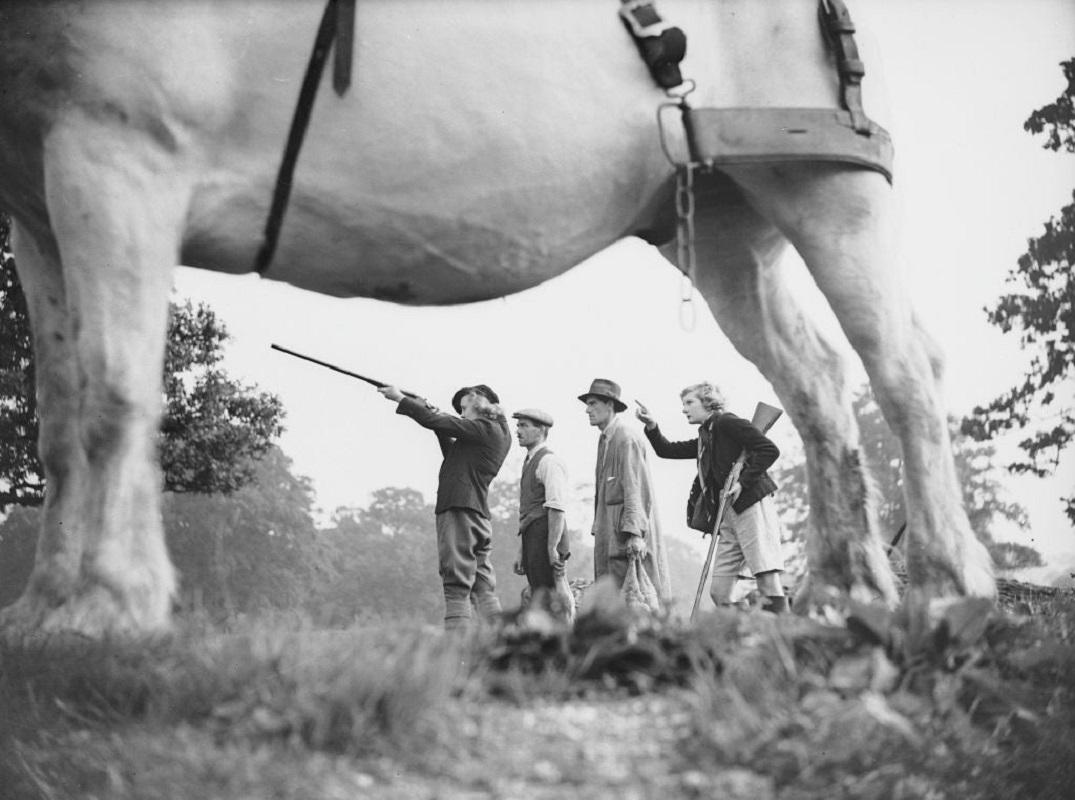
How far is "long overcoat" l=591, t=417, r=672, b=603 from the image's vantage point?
8.70 metres

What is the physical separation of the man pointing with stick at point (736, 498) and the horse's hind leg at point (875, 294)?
9.16 ft

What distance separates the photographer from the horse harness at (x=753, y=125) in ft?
14.7

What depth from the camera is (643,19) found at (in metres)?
4.50

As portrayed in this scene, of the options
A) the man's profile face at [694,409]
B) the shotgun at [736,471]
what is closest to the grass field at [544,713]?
the shotgun at [736,471]

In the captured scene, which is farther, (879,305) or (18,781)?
(879,305)

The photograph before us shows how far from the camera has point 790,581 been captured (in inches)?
169

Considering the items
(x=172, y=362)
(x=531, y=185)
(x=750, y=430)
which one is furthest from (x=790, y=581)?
(x=172, y=362)

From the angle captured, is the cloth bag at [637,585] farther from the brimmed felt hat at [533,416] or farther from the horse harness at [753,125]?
the horse harness at [753,125]

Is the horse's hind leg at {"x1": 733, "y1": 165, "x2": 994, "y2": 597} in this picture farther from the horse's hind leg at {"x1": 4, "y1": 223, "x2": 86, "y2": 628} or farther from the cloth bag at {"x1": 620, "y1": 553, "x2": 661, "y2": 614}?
the cloth bag at {"x1": 620, "y1": 553, "x2": 661, "y2": 614}

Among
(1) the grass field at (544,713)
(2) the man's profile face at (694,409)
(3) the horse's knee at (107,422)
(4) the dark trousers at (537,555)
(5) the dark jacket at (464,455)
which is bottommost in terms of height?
(1) the grass field at (544,713)

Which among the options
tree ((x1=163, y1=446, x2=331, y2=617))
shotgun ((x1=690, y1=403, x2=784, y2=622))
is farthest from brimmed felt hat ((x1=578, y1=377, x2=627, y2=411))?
tree ((x1=163, y1=446, x2=331, y2=617))

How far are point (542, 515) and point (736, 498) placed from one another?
1735 millimetres

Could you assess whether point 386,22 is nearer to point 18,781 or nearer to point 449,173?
point 449,173

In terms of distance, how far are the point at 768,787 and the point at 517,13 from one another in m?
2.93
